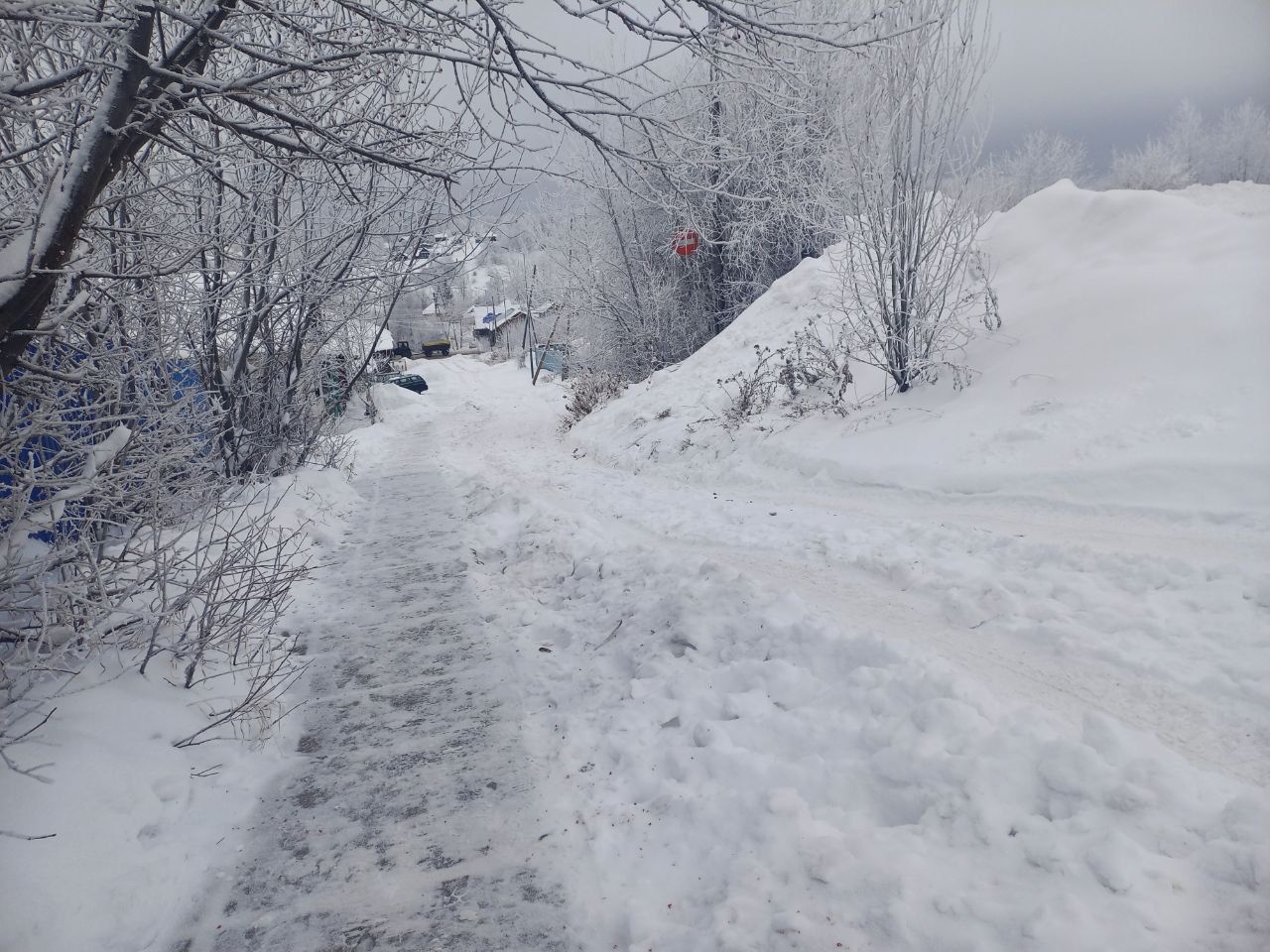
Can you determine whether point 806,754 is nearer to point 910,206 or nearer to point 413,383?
point 910,206

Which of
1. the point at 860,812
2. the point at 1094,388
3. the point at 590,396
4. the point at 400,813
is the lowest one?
the point at 400,813

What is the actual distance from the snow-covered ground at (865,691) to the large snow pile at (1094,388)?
37 mm

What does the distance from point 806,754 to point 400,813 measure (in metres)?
2.03

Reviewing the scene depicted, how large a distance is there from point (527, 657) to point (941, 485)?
170 inches

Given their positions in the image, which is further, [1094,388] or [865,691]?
[1094,388]

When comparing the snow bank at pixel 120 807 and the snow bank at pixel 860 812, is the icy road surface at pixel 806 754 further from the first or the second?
the snow bank at pixel 120 807

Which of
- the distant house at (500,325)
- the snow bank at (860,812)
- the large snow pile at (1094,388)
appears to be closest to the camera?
the snow bank at (860,812)

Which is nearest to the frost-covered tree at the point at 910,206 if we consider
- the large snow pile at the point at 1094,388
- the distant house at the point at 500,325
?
the large snow pile at the point at 1094,388

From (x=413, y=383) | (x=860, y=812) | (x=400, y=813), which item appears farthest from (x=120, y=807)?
(x=413, y=383)

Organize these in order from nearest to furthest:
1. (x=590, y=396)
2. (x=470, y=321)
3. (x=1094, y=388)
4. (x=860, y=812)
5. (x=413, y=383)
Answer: (x=860, y=812) → (x=1094, y=388) → (x=590, y=396) → (x=413, y=383) → (x=470, y=321)

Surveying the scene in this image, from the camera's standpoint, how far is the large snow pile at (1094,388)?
554 centimetres

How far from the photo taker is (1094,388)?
6723 mm

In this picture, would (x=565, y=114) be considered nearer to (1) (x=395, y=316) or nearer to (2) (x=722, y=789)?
(2) (x=722, y=789)

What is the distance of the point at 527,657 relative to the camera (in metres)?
4.93
